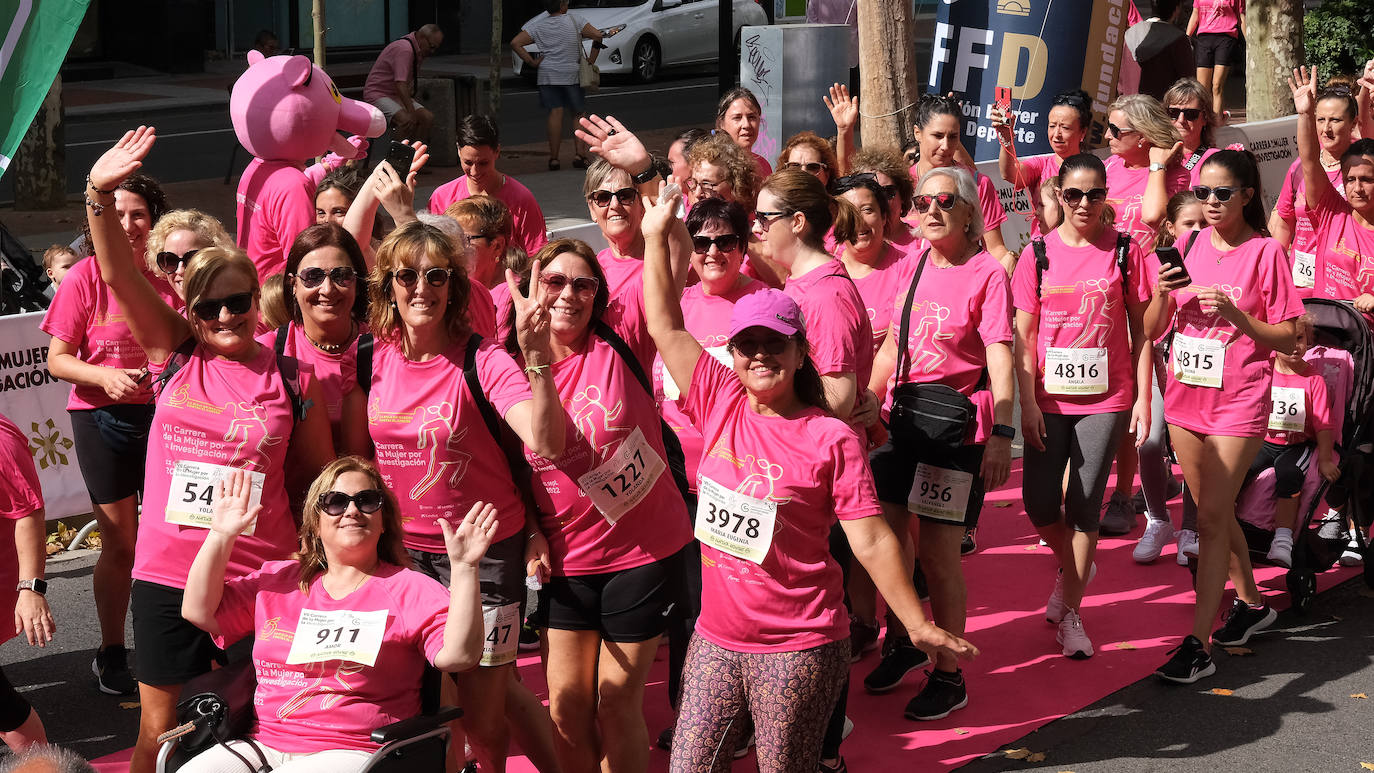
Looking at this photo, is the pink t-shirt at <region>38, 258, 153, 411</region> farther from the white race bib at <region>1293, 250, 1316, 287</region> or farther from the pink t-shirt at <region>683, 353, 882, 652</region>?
the white race bib at <region>1293, 250, 1316, 287</region>

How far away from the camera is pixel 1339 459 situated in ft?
22.7

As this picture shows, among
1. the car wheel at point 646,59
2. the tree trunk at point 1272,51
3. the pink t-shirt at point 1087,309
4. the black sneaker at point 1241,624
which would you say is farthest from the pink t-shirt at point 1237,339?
the car wheel at point 646,59

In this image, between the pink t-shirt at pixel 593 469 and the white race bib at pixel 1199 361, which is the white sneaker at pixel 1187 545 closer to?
the white race bib at pixel 1199 361

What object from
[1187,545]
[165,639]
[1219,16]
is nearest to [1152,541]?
[1187,545]

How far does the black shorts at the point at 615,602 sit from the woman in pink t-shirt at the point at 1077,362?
2106mm

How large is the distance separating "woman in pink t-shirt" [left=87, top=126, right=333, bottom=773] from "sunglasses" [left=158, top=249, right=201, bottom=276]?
76 cm

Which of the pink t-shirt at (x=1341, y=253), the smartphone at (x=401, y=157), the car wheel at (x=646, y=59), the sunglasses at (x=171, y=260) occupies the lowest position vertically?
the pink t-shirt at (x=1341, y=253)

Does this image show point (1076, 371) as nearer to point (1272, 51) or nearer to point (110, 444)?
point (110, 444)

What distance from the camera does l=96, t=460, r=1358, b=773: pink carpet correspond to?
18.6 ft

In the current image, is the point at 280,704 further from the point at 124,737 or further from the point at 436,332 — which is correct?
the point at 124,737

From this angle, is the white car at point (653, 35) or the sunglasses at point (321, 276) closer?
the sunglasses at point (321, 276)

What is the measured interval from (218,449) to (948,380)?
2747 millimetres

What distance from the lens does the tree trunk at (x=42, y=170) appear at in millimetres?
14852

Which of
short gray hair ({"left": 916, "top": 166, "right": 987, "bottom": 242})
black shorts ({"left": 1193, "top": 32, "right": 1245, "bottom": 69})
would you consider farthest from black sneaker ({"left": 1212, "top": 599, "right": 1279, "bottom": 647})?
black shorts ({"left": 1193, "top": 32, "right": 1245, "bottom": 69})
